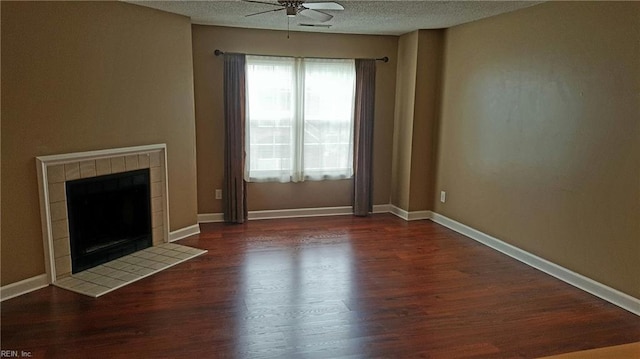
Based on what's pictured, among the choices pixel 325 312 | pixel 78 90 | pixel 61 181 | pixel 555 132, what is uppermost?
pixel 78 90

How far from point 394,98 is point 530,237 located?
2.53 meters

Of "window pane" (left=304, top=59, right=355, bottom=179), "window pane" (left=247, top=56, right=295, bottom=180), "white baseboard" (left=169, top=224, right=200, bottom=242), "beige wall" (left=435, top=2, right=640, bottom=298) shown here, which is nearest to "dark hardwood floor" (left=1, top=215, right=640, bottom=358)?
"beige wall" (left=435, top=2, right=640, bottom=298)

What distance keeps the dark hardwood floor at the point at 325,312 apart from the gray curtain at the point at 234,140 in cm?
107

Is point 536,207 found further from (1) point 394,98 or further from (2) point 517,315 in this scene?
(1) point 394,98

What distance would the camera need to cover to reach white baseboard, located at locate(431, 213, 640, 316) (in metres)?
3.24

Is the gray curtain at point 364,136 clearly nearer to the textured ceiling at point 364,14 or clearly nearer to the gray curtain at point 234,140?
the textured ceiling at point 364,14

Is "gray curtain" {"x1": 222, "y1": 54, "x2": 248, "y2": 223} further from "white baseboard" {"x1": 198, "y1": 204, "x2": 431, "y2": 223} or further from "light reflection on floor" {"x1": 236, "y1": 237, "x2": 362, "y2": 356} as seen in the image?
"light reflection on floor" {"x1": 236, "y1": 237, "x2": 362, "y2": 356}

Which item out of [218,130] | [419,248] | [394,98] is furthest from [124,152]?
[394,98]

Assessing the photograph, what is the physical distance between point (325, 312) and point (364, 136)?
9.94 ft

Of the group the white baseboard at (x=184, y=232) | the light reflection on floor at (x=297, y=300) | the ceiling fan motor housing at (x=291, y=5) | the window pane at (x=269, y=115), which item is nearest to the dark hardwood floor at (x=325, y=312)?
the light reflection on floor at (x=297, y=300)

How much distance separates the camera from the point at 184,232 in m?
4.77

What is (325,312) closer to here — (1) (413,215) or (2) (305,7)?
(2) (305,7)

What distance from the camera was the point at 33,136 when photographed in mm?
3287

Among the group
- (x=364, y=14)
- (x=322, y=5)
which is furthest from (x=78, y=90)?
(x=364, y=14)
